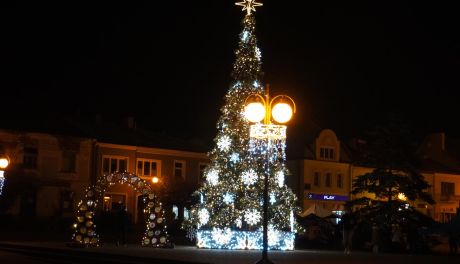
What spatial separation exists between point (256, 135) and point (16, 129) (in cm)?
4035

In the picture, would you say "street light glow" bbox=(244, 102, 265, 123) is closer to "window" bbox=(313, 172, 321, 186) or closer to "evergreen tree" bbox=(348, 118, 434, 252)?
"evergreen tree" bbox=(348, 118, 434, 252)

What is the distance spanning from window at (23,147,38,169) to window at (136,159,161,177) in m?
9.14

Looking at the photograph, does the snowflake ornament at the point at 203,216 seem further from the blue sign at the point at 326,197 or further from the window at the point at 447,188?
the window at the point at 447,188

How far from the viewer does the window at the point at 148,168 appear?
62688 millimetres

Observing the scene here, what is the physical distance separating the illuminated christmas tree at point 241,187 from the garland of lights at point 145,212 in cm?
156

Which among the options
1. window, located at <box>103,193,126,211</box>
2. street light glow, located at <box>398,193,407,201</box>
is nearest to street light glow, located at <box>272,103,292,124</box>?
street light glow, located at <box>398,193,407,201</box>

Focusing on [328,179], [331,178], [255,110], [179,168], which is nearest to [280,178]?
[255,110]

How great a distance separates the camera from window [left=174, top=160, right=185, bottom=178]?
213ft

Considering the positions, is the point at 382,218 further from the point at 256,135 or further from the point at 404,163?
the point at 256,135

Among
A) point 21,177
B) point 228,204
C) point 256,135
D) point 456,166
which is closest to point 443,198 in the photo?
point 456,166

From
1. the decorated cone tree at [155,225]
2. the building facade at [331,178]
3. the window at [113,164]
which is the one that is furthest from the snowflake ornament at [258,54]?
the building facade at [331,178]

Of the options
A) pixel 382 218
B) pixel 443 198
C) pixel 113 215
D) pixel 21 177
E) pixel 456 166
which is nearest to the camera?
pixel 382 218

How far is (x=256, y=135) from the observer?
1808cm

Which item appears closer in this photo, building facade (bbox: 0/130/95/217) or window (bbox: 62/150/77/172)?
building facade (bbox: 0/130/95/217)
